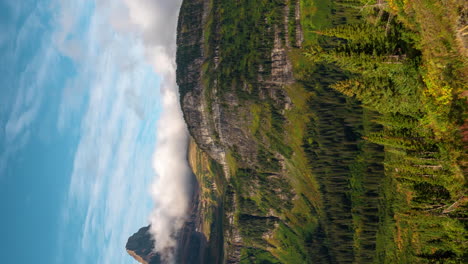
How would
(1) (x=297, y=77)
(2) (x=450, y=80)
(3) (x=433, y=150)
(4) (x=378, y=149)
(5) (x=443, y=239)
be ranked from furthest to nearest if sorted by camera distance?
(1) (x=297, y=77)
(4) (x=378, y=149)
(5) (x=443, y=239)
(3) (x=433, y=150)
(2) (x=450, y=80)

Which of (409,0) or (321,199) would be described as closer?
(409,0)

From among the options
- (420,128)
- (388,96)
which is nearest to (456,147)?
(420,128)

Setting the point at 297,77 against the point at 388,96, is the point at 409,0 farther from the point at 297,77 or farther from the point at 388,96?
the point at 297,77

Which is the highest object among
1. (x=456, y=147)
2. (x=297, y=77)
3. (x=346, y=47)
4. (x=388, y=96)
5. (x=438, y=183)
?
(x=297, y=77)

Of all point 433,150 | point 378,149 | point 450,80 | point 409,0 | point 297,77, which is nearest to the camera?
point 450,80

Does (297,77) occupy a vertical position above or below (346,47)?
above

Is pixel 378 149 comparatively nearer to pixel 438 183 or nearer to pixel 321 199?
pixel 321 199

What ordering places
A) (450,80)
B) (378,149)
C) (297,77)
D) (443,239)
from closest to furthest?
1. (450,80)
2. (443,239)
3. (378,149)
4. (297,77)

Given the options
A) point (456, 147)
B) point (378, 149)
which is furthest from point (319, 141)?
point (456, 147)

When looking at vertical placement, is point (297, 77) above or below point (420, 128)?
above
